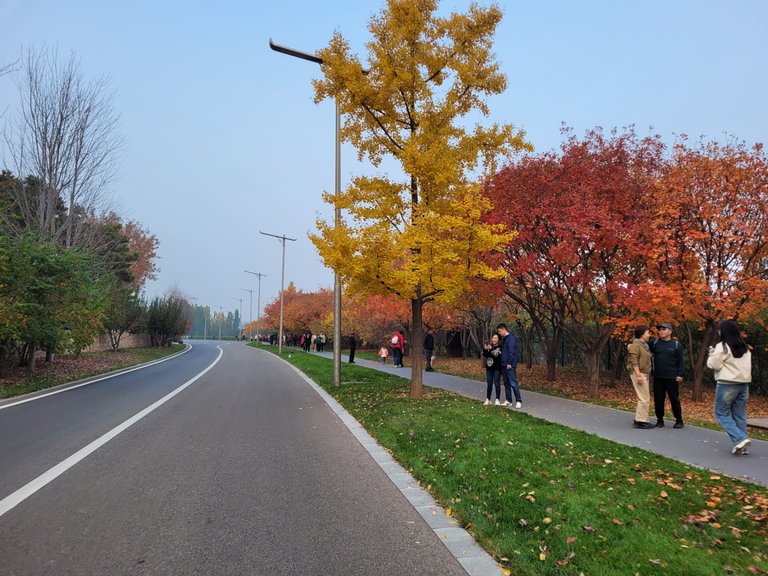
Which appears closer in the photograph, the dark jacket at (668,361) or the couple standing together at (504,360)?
the dark jacket at (668,361)

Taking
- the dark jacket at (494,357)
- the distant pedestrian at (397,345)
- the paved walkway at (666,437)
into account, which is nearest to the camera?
the paved walkway at (666,437)

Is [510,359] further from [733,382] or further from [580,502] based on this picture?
[580,502]

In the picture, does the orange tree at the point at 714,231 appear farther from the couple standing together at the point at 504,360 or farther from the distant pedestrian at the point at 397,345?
the distant pedestrian at the point at 397,345

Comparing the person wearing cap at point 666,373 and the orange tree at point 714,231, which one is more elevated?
the orange tree at point 714,231

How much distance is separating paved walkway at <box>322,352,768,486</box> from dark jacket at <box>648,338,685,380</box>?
860 millimetres

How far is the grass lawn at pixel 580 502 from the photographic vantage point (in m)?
3.34

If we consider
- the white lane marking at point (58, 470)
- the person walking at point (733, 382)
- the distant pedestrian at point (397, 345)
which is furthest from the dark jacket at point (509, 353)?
the distant pedestrian at point (397, 345)

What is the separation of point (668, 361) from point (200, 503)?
730cm

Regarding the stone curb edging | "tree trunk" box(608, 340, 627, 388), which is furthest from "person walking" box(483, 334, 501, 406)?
"tree trunk" box(608, 340, 627, 388)

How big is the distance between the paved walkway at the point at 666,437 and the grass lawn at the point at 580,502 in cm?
39

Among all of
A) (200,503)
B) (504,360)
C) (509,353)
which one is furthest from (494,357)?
(200,503)

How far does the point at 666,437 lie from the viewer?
24.3ft

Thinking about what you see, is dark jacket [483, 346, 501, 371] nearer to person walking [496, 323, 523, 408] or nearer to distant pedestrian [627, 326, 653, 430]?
person walking [496, 323, 523, 408]

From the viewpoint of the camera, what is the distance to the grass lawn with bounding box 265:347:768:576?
11.0 ft
